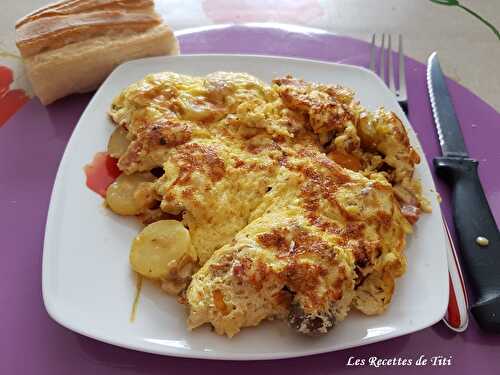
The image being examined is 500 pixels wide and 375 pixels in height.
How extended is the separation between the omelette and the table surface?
1.28 meters

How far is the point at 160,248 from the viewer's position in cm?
182

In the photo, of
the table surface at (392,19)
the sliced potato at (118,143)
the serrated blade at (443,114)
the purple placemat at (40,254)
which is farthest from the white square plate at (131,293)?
the table surface at (392,19)

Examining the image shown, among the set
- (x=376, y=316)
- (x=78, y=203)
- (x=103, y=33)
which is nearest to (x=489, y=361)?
(x=376, y=316)

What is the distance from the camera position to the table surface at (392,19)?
128 inches

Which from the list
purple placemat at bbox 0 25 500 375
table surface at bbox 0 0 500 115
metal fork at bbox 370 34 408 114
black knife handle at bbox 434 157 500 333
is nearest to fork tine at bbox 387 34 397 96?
metal fork at bbox 370 34 408 114

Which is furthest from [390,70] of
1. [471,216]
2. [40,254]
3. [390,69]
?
[40,254]

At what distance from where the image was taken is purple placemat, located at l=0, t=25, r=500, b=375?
1810 millimetres

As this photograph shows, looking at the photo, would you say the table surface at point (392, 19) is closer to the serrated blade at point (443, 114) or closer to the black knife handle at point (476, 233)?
the serrated blade at point (443, 114)

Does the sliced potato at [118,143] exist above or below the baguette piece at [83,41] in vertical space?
below

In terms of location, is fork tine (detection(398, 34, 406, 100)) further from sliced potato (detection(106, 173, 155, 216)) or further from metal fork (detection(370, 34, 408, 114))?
sliced potato (detection(106, 173, 155, 216))

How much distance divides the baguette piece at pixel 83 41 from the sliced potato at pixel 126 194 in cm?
84

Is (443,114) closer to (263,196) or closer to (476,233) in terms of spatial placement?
(476,233)

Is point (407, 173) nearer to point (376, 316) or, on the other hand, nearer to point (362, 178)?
point (362, 178)

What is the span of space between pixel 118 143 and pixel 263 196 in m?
0.74
